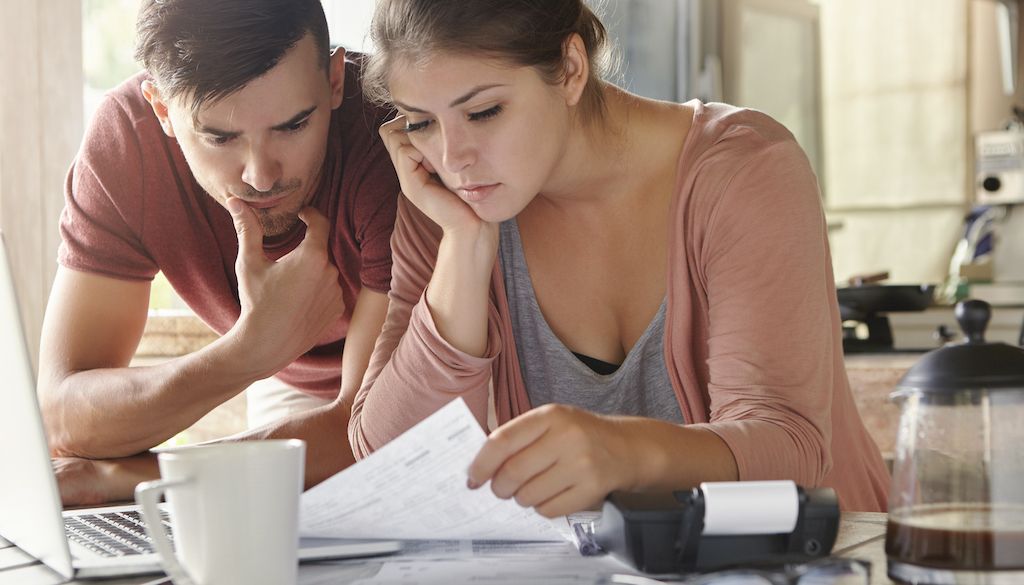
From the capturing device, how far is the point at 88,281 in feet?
5.53

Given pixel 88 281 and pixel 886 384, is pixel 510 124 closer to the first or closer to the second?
pixel 88 281

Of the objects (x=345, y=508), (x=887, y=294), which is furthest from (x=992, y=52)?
(x=345, y=508)

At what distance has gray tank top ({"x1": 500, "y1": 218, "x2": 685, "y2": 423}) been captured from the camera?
1372 millimetres

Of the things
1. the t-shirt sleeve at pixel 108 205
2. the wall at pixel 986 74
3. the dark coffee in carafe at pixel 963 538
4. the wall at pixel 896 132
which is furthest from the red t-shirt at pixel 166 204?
the wall at pixel 986 74

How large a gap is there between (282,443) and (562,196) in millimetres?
790

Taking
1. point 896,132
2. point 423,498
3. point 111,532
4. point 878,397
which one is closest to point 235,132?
point 111,532

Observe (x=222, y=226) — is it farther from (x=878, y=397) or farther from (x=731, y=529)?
(x=878, y=397)

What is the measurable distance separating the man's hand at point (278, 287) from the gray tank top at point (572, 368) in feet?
1.03

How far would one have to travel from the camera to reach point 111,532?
98 centimetres

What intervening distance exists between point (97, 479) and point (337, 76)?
666 mm

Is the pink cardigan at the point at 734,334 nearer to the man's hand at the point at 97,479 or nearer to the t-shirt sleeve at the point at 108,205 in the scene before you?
the man's hand at the point at 97,479

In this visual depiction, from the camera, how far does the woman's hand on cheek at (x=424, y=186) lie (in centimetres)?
134

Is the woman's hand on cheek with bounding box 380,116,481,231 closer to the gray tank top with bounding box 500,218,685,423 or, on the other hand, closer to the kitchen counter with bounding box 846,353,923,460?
the gray tank top with bounding box 500,218,685,423

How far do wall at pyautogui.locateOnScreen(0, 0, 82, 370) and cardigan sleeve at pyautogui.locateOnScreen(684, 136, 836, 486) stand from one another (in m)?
1.57
